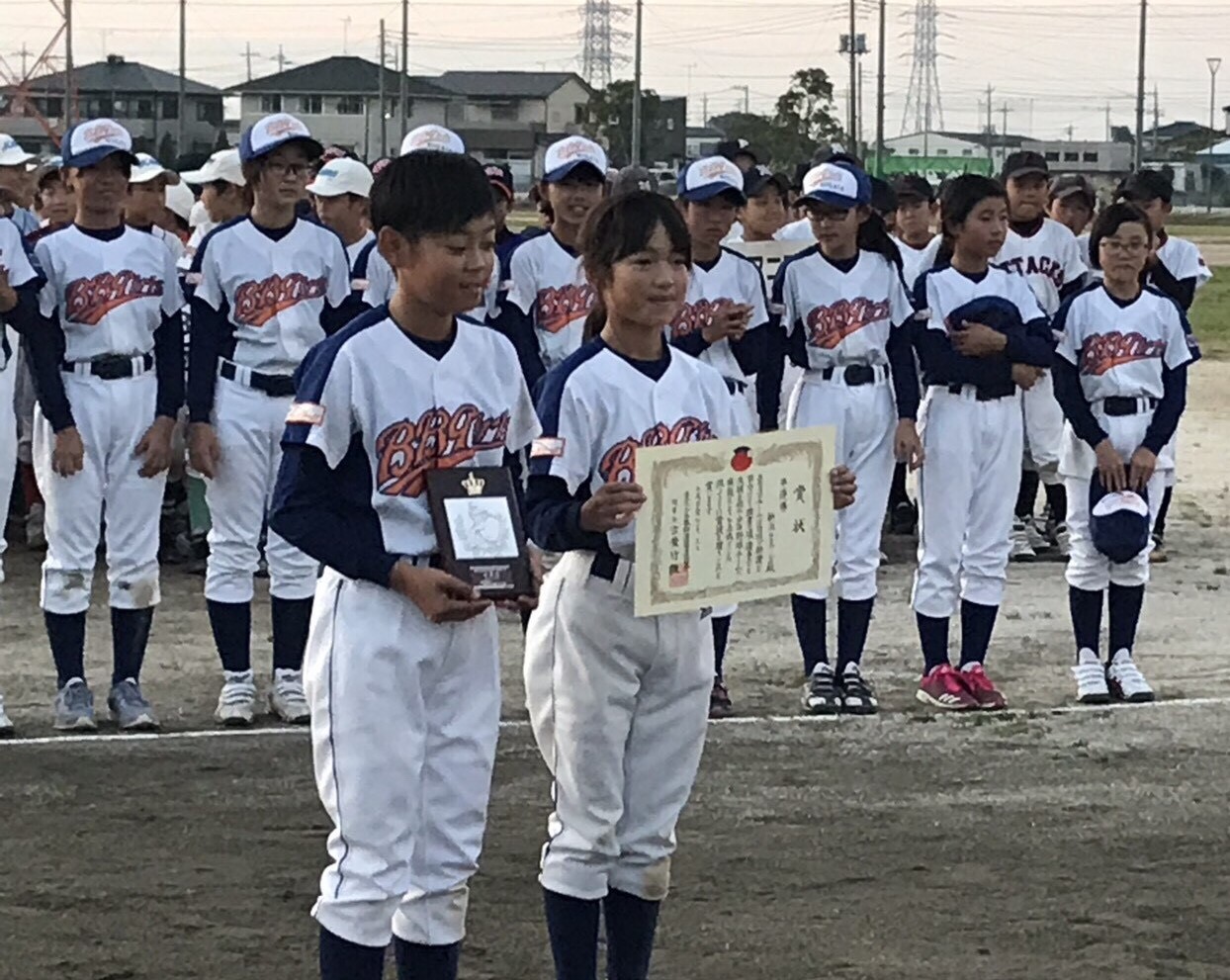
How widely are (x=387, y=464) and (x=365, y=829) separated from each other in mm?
687

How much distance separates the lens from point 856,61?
41875 millimetres

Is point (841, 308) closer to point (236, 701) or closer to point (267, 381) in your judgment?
point (267, 381)

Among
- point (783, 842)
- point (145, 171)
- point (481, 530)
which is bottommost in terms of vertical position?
point (783, 842)

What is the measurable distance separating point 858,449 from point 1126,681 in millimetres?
1381

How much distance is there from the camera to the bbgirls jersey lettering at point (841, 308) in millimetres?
7586

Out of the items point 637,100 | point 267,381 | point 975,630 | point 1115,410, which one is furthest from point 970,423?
point 637,100

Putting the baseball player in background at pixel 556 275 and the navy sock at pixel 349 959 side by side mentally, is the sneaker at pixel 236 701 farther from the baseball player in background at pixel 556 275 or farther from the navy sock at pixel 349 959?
the navy sock at pixel 349 959

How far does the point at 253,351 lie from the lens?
7133mm

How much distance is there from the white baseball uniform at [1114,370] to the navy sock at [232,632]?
319 centimetres

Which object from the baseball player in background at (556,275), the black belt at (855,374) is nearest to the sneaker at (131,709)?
the baseball player in background at (556,275)

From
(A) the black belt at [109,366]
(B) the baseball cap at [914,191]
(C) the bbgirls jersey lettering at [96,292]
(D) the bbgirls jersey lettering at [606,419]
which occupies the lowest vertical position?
(D) the bbgirls jersey lettering at [606,419]

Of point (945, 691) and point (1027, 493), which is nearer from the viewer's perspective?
point (945, 691)

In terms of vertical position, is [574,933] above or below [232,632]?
below

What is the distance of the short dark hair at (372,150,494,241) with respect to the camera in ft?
12.5
